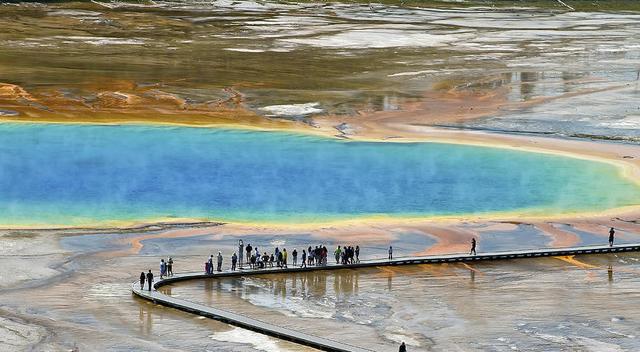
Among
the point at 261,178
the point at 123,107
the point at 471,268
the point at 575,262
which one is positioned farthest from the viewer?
the point at 123,107

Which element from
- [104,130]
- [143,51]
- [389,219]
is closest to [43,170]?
[104,130]

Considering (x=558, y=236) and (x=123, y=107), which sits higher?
(x=123, y=107)

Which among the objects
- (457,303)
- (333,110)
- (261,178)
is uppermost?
(333,110)

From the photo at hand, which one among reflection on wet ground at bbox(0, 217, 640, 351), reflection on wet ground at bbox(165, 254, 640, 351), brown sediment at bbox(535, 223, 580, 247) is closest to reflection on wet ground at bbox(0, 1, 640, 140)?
brown sediment at bbox(535, 223, 580, 247)

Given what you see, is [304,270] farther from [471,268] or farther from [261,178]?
[261,178]

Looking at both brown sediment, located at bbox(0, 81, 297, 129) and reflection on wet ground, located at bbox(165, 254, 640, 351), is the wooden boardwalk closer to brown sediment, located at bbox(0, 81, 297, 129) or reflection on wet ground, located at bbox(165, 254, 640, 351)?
reflection on wet ground, located at bbox(165, 254, 640, 351)

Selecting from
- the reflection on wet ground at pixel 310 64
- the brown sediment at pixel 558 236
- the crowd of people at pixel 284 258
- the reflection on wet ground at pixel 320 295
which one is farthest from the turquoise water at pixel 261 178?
the reflection on wet ground at pixel 310 64

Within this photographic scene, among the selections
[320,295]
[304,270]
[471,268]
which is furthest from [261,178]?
[320,295]
